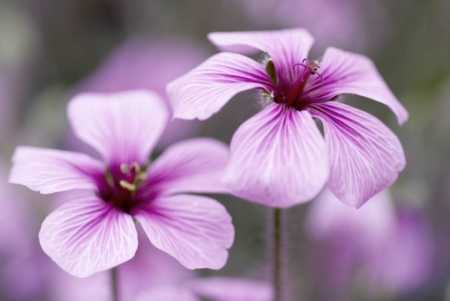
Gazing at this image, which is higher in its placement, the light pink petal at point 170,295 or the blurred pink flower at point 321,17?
the light pink petal at point 170,295

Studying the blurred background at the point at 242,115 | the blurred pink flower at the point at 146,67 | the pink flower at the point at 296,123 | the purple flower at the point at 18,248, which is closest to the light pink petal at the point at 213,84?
the pink flower at the point at 296,123

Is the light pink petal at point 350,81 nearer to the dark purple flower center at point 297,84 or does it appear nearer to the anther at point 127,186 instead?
the dark purple flower center at point 297,84

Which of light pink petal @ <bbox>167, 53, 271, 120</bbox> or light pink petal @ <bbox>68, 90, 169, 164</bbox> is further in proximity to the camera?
light pink petal @ <bbox>68, 90, 169, 164</bbox>

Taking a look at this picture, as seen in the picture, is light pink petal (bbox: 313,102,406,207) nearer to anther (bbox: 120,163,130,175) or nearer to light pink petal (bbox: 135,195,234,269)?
light pink petal (bbox: 135,195,234,269)

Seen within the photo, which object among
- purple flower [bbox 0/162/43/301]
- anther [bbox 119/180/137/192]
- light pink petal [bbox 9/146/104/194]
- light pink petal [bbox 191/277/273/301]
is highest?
light pink petal [bbox 9/146/104/194]

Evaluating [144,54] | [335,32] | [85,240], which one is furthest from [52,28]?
[85,240]

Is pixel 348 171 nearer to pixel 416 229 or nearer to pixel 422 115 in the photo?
pixel 416 229

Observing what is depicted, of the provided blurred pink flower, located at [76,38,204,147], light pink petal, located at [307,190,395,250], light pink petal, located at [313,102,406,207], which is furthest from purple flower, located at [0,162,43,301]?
light pink petal, located at [313,102,406,207]
